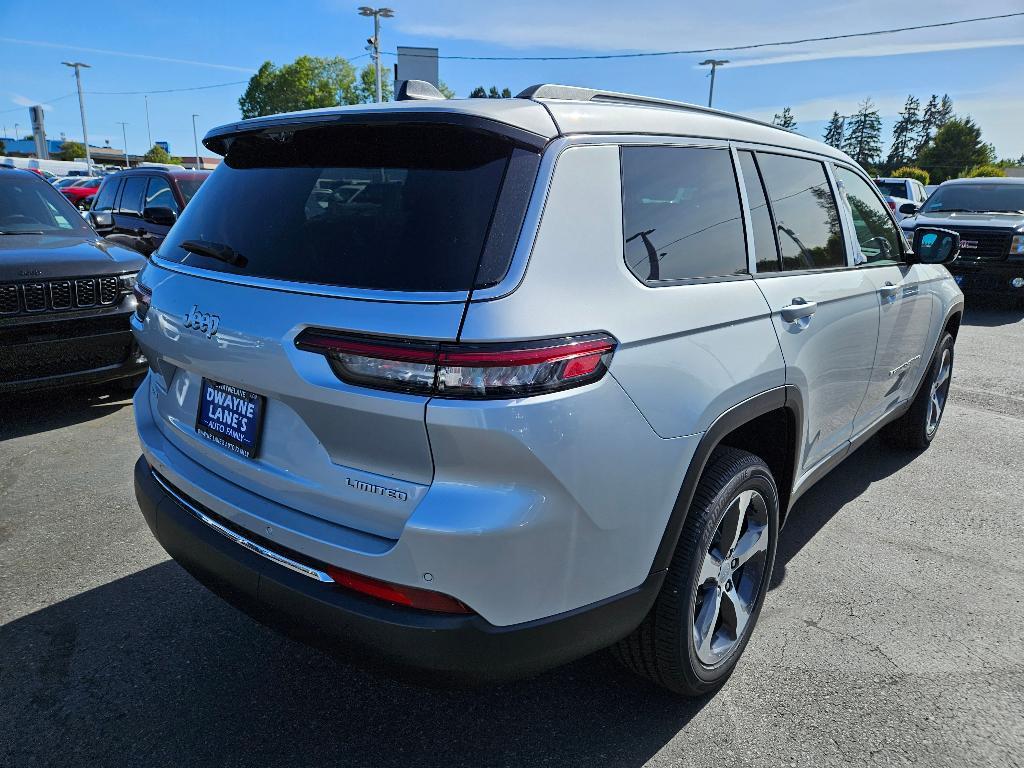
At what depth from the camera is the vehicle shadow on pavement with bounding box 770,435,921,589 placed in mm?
3627

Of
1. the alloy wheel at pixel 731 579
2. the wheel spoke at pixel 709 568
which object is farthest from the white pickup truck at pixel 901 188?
the wheel spoke at pixel 709 568

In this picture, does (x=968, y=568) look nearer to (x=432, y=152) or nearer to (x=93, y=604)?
(x=432, y=152)

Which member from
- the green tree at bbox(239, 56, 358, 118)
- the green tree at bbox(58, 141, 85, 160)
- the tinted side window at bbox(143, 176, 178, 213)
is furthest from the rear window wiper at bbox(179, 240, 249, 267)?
the green tree at bbox(58, 141, 85, 160)

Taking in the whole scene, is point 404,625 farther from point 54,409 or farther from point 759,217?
point 54,409

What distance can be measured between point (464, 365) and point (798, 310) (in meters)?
1.52

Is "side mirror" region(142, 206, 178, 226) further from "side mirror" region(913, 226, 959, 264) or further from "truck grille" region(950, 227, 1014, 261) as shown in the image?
"truck grille" region(950, 227, 1014, 261)

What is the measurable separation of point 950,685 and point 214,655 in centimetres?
264

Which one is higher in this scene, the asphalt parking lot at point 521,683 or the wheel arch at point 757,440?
the wheel arch at point 757,440

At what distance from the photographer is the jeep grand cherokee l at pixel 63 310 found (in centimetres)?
477

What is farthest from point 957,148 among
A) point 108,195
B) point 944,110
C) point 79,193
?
point 108,195

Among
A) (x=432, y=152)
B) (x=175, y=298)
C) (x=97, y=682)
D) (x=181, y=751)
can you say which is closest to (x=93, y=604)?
(x=97, y=682)

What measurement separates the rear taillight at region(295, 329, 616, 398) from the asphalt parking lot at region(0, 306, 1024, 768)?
4.09 ft

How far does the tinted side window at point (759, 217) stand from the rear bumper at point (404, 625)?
124 cm

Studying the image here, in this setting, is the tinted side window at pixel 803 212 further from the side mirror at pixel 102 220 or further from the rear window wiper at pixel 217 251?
the side mirror at pixel 102 220
